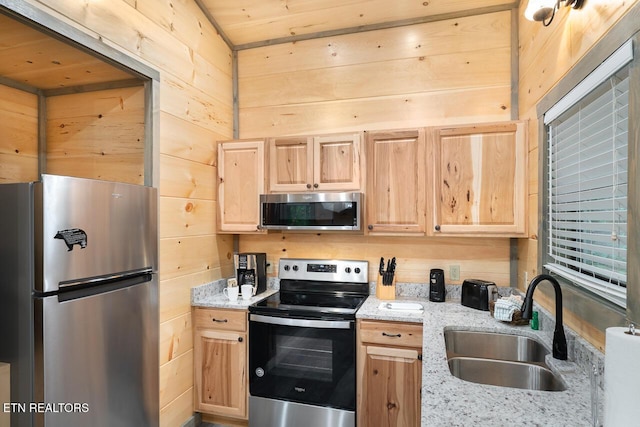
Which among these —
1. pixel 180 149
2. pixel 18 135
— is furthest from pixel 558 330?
pixel 18 135

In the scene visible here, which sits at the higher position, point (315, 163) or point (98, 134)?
point (98, 134)

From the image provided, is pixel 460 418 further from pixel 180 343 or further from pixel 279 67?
pixel 279 67

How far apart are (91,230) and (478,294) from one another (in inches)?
86.6

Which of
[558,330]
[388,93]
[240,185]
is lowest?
[558,330]

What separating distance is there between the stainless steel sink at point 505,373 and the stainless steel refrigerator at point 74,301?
1.62m

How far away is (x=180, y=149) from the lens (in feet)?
7.81

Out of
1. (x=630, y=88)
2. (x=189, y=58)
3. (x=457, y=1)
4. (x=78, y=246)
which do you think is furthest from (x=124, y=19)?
(x=630, y=88)

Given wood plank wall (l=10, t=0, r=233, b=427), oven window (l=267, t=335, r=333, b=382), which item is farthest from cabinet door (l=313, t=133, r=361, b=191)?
oven window (l=267, t=335, r=333, b=382)

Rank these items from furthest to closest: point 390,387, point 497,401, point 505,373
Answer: point 390,387
point 505,373
point 497,401

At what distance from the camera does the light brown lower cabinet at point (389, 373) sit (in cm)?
211

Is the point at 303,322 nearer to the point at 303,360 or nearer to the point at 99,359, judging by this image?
the point at 303,360

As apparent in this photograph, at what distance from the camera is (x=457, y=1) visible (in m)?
2.47

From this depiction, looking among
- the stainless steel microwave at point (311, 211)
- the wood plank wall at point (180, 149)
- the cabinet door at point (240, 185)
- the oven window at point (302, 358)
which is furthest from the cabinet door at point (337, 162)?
the oven window at point (302, 358)

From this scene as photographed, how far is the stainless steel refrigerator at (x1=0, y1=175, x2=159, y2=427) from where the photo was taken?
145cm
